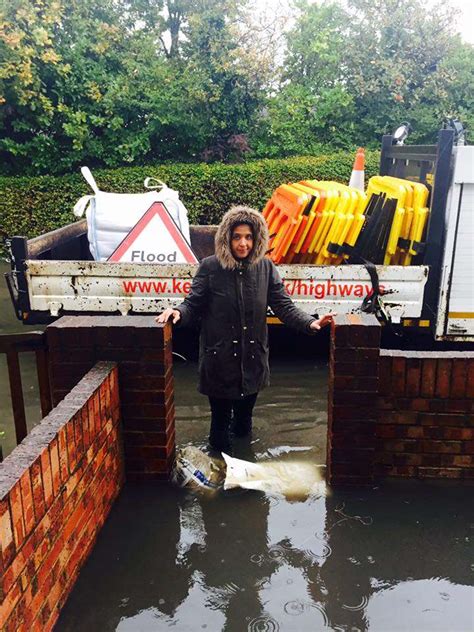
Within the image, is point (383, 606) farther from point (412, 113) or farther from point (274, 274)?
point (412, 113)

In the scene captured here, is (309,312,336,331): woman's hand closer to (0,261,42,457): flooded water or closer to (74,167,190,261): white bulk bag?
(0,261,42,457): flooded water

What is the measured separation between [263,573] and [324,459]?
1276 millimetres

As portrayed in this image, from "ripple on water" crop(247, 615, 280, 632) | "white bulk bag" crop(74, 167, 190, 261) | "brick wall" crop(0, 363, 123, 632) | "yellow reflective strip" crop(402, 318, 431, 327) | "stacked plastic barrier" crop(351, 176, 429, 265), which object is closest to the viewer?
"brick wall" crop(0, 363, 123, 632)

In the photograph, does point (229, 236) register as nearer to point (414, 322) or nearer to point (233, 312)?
point (233, 312)

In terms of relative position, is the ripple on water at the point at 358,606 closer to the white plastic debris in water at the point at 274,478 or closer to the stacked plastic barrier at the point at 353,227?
the white plastic debris in water at the point at 274,478

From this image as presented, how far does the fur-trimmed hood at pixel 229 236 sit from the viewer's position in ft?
11.2

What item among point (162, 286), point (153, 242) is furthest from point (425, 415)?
point (153, 242)

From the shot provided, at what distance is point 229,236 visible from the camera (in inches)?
135

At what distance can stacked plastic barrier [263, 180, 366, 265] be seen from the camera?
5.14 metres

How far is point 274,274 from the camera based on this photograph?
3.69 m

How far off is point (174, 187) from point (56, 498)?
10.4 metres

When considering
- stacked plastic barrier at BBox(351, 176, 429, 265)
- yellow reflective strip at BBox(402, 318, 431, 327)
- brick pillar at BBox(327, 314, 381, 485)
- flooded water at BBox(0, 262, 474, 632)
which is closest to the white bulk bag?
stacked plastic barrier at BBox(351, 176, 429, 265)

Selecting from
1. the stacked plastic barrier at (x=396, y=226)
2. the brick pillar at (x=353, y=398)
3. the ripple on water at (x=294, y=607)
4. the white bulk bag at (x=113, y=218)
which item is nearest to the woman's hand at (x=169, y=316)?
the brick pillar at (x=353, y=398)

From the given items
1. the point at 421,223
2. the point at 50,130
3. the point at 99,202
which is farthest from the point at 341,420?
the point at 50,130
